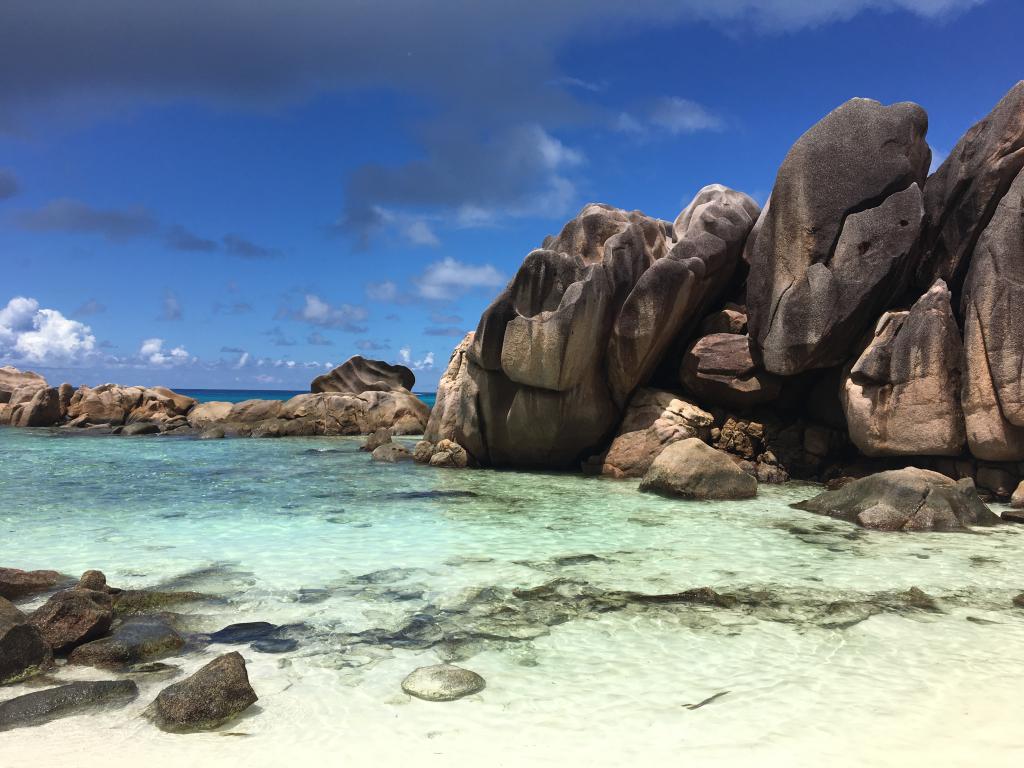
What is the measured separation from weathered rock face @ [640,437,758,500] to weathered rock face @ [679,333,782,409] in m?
3.02

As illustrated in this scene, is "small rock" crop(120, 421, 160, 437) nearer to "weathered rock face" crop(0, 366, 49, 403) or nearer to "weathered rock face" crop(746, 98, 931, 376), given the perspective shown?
"weathered rock face" crop(0, 366, 49, 403)

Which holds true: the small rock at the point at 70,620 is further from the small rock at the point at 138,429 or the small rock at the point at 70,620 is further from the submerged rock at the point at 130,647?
the small rock at the point at 138,429

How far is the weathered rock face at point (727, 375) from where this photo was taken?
16.9 metres

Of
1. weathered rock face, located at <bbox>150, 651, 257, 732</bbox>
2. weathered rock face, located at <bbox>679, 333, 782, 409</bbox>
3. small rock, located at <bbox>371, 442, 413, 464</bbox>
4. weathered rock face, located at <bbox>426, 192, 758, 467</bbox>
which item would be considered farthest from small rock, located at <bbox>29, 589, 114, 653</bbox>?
small rock, located at <bbox>371, 442, 413, 464</bbox>

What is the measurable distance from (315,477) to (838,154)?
14.2 metres

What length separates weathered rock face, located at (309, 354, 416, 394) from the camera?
125 feet

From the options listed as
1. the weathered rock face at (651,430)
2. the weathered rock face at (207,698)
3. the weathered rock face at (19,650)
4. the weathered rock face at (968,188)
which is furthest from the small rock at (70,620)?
the weathered rock face at (968,188)

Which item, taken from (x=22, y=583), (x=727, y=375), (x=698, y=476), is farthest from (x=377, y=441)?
(x=22, y=583)

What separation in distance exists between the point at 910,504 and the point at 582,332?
788 cm

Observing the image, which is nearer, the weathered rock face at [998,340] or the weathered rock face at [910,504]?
the weathered rock face at [910,504]

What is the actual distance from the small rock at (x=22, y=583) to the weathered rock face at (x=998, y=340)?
14.6m

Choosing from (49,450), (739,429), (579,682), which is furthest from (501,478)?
(49,450)

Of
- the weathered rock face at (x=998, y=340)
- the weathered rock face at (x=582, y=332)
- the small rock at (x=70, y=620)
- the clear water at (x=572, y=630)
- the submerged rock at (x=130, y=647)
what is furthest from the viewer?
the weathered rock face at (x=582, y=332)

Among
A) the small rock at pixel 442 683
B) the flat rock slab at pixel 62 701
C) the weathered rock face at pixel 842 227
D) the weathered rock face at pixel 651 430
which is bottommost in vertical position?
the flat rock slab at pixel 62 701
